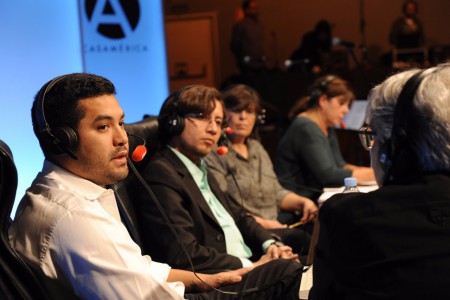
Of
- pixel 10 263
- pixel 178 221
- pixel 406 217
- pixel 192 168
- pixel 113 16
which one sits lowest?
pixel 178 221

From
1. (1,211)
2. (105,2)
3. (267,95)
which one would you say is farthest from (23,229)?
(267,95)

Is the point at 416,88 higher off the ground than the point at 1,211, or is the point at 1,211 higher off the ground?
the point at 416,88

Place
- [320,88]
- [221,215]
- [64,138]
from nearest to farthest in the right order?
[64,138] < [221,215] < [320,88]

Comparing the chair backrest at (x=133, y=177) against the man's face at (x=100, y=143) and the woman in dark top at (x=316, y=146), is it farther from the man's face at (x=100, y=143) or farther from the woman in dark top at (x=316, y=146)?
the woman in dark top at (x=316, y=146)

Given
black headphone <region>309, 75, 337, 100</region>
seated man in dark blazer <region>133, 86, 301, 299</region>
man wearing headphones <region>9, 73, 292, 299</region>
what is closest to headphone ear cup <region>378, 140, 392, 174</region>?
man wearing headphones <region>9, 73, 292, 299</region>

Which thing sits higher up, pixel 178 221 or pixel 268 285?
pixel 178 221

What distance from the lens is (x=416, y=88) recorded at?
3.93 ft

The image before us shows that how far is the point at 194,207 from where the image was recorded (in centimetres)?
233

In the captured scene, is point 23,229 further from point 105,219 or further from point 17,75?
point 17,75

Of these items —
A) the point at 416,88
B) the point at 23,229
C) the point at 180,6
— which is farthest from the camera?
the point at 180,6

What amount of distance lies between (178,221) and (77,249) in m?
0.86

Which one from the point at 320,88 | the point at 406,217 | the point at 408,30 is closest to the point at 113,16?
the point at 320,88

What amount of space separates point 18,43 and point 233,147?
1.18 metres

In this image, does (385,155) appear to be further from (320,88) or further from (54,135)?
(320,88)
